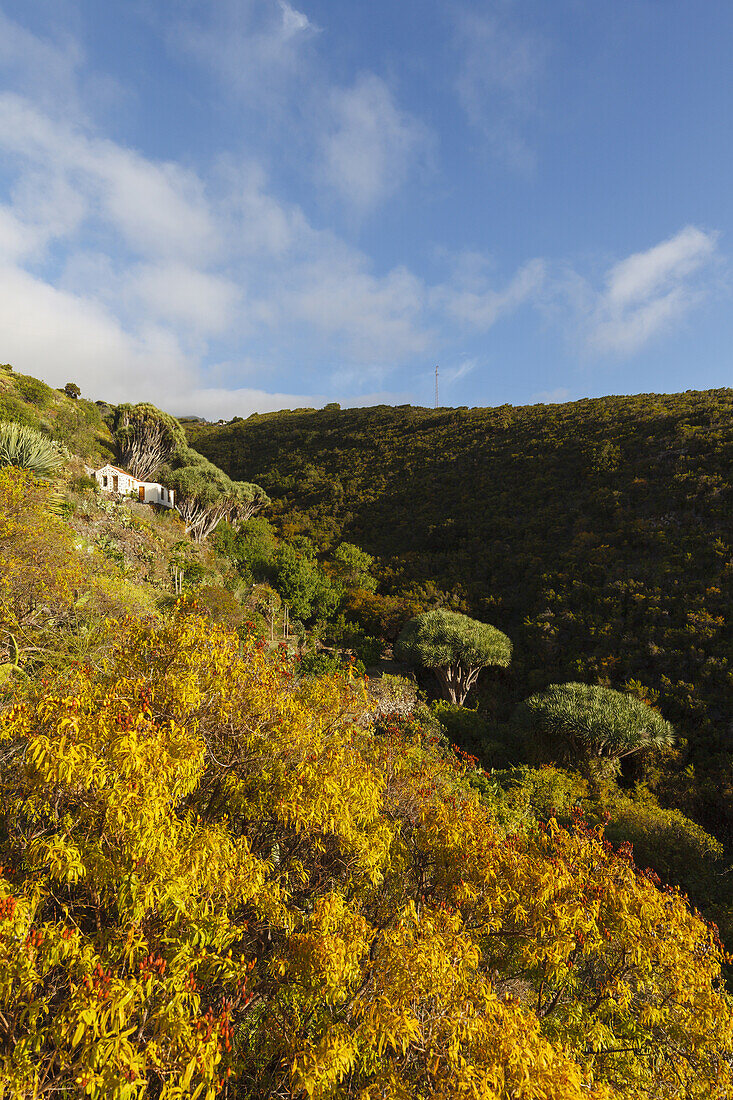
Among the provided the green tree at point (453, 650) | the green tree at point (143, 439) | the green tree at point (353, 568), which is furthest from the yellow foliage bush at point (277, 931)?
the green tree at point (143, 439)

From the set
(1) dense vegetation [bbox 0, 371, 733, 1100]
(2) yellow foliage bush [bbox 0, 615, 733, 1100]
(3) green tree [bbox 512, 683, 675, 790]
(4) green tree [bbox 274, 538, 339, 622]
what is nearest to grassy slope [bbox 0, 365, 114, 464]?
(4) green tree [bbox 274, 538, 339, 622]

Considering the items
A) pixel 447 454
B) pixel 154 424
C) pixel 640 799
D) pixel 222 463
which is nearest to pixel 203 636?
pixel 640 799

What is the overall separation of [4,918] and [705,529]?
25066 mm

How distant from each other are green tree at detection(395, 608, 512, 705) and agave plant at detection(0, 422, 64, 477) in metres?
14.1

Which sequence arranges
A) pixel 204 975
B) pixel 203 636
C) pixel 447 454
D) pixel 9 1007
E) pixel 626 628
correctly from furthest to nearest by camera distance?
pixel 447 454
pixel 626 628
pixel 203 636
pixel 204 975
pixel 9 1007

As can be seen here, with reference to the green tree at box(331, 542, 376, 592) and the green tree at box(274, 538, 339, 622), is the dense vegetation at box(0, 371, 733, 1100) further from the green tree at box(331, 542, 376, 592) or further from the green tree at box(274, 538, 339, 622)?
the green tree at box(331, 542, 376, 592)

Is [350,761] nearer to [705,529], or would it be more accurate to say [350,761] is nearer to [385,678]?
[385,678]

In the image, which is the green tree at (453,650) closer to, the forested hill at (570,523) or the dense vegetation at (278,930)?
the forested hill at (570,523)

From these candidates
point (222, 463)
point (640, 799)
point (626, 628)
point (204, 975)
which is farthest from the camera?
point (222, 463)

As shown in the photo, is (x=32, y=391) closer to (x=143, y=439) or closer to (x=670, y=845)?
(x=143, y=439)

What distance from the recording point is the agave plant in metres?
13.3

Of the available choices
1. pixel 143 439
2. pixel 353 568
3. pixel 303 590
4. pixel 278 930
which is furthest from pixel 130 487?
pixel 278 930

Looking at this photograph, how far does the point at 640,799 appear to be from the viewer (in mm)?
11156

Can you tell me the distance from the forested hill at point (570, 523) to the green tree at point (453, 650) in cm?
262
